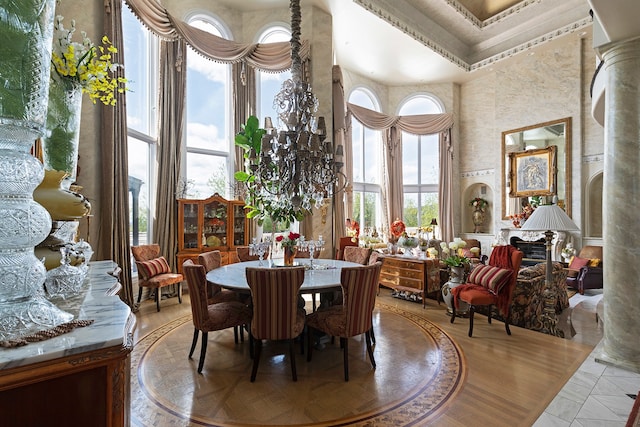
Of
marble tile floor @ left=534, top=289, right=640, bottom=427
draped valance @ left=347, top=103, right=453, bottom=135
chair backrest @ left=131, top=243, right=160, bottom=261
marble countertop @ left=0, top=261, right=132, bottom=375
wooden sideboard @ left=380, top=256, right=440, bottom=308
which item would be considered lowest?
marble tile floor @ left=534, top=289, right=640, bottom=427

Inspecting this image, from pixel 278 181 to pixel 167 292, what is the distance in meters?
3.17

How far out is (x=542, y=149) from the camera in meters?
8.35

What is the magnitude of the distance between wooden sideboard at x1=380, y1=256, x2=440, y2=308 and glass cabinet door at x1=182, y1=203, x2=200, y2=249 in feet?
11.2

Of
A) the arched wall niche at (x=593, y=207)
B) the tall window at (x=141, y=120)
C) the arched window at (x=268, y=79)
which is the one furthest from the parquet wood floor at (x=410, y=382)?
the arched wall niche at (x=593, y=207)

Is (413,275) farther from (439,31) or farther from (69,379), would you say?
(439,31)

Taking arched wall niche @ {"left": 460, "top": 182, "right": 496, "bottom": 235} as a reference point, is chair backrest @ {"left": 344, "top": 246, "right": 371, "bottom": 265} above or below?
below

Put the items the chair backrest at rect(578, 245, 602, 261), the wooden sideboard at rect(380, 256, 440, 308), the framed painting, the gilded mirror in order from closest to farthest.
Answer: the wooden sideboard at rect(380, 256, 440, 308)
the chair backrest at rect(578, 245, 602, 261)
the gilded mirror
the framed painting

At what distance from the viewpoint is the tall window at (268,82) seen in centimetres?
674

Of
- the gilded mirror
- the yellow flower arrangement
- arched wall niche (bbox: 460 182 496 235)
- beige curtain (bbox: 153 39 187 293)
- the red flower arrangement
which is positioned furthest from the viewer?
arched wall niche (bbox: 460 182 496 235)

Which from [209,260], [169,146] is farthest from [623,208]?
[169,146]

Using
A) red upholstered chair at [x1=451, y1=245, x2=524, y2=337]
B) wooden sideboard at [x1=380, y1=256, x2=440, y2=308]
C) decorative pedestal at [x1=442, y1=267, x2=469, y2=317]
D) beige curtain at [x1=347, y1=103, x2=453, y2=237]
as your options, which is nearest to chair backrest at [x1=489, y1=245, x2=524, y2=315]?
red upholstered chair at [x1=451, y1=245, x2=524, y2=337]

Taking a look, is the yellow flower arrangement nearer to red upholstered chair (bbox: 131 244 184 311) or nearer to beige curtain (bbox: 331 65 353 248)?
red upholstered chair (bbox: 131 244 184 311)

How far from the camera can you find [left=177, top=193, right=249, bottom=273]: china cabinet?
554 centimetres

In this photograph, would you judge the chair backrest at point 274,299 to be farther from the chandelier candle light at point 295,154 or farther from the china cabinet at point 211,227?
the china cabinet at point 211,227
